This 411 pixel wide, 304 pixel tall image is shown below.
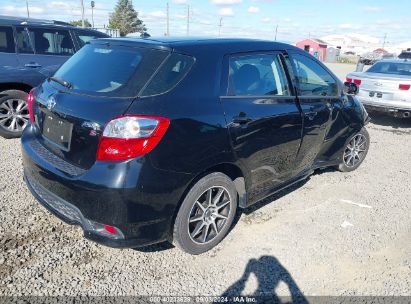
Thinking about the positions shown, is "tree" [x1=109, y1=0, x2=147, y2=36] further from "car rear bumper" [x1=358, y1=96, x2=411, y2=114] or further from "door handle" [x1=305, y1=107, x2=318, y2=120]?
"door handle" [x1=305, y1=107, x2=318, y2=120]

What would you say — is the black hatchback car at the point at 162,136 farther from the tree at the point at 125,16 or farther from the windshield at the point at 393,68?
the tree at the point at 125,16

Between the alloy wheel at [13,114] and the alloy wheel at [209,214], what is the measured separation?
3.95 m

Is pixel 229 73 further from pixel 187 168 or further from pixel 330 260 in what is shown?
pixel 330 260

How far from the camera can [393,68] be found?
8594 millimetres

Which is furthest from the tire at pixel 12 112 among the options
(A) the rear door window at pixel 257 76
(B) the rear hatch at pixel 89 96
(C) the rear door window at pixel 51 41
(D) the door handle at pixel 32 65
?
(A) the rear door window at pixel 257 76

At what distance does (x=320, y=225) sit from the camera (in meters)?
3.63

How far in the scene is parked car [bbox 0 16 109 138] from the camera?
5402 millimetres

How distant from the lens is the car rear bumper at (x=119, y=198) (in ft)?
7.66

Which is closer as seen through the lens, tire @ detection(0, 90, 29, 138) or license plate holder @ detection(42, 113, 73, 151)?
license plate holder @ detection(42, 113, 73, 151)

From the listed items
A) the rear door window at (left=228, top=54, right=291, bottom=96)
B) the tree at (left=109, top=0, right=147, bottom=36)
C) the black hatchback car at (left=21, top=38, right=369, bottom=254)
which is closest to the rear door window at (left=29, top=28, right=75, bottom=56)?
the black hatchback car at (left=21, top=38, right=369, bottom=254)

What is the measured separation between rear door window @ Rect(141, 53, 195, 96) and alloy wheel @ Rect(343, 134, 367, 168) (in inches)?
124

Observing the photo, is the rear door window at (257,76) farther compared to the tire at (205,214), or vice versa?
the rear door window at (257,76)

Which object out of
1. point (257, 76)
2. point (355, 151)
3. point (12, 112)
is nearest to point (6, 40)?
point (12, 112)

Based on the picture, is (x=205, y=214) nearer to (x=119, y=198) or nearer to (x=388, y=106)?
(x=119, y=198)
